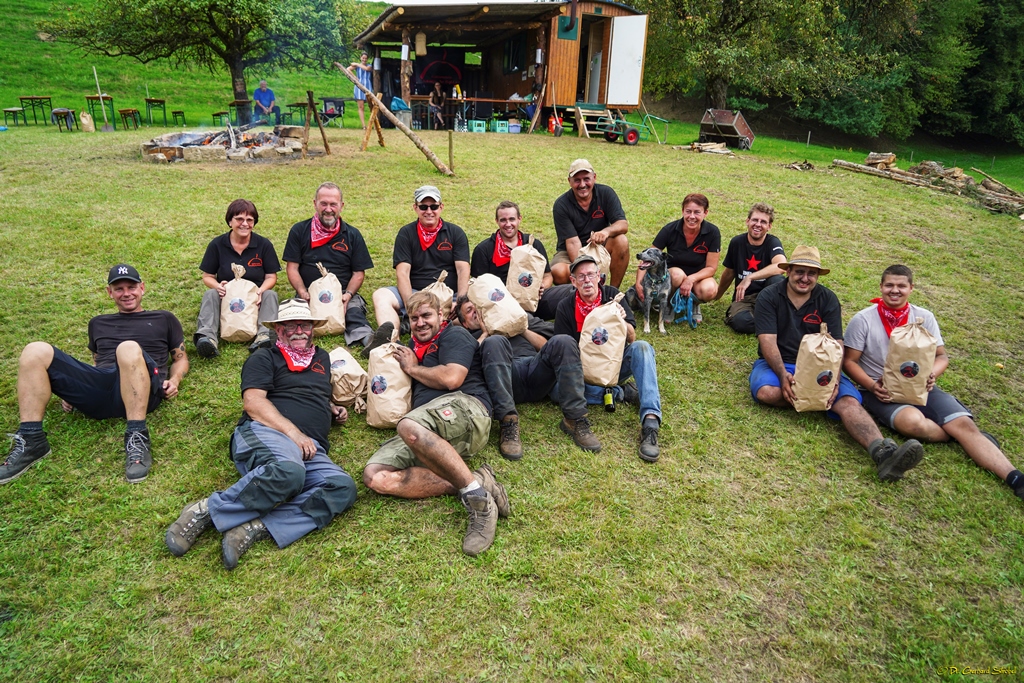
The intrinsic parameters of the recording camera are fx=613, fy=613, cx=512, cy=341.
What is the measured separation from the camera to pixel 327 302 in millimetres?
6066

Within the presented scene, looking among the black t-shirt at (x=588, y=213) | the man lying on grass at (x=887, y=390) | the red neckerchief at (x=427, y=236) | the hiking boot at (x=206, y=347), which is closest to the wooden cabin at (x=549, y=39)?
the black t-shirt at (x=588, y=213)

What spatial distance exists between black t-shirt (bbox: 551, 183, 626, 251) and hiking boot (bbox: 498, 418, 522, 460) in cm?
289

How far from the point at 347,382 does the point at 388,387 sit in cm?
45

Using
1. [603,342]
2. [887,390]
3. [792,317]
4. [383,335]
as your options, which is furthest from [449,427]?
[887,390]

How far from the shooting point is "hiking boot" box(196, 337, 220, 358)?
555 centimetres

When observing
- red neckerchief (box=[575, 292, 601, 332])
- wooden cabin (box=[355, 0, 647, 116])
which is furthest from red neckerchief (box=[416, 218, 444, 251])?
wooden cabin (box=[355, 0, 647, 116])

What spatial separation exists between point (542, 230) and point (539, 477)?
18.8ft

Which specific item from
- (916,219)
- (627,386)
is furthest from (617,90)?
(627,386)

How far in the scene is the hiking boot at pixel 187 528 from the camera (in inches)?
137

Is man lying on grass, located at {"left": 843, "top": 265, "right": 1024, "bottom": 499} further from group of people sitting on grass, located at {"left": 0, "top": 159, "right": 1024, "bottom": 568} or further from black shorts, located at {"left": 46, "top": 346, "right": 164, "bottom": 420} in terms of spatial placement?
black shorts, located at {"left": 46, "top": 346, "right": 164, "bottom": 420}

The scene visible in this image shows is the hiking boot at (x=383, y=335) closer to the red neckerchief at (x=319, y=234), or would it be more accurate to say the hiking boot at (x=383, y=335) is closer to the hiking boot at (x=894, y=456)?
the red neckerchief at (x=319, y=234)

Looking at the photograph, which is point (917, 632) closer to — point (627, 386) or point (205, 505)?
point (627, 386)

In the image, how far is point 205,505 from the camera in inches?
141

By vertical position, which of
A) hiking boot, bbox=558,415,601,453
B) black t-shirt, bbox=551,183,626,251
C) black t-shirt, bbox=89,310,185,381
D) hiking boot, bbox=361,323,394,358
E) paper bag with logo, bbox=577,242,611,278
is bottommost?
hiking boot, bbox=558,415,601,453
